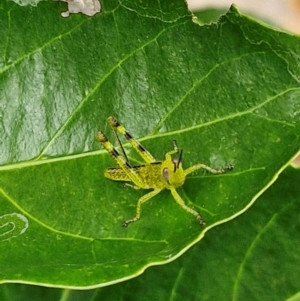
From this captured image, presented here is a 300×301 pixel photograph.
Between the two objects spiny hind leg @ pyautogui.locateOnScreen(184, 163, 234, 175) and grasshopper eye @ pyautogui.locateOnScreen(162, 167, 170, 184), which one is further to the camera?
grasshopper eye @ pyautogui.locateOnScreen(162, 167, 170, 184)

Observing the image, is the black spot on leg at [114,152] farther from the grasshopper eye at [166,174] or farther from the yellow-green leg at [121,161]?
the grasshopper eye at [166,174]

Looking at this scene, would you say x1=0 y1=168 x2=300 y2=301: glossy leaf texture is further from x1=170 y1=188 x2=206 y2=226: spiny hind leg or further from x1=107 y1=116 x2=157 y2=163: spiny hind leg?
x1=107 y1=116 x2=157 y2=163: spiny hind leg

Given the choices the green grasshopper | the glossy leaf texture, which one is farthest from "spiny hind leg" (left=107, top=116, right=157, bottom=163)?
the glossy leaf texture

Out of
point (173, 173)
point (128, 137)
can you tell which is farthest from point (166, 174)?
point (128, 137)

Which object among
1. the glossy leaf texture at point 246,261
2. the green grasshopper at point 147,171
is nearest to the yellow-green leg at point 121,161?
the green grasshopper at point 147,171

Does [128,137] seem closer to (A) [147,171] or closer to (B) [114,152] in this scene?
(B) [114,152]
